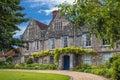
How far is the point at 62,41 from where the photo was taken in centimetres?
4659

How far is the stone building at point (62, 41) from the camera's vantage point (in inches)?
1612

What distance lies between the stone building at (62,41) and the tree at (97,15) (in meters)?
18.1

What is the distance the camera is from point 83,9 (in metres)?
16.9

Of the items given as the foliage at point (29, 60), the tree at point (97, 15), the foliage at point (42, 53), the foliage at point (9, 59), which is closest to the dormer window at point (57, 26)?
the foliage at point (42, 53)

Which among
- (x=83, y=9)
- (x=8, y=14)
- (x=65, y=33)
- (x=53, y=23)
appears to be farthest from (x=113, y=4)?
(x=53, y=23)

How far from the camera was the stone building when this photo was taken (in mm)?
40938

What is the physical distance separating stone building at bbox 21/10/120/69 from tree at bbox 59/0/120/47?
1811 cm

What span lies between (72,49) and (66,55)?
2.00m

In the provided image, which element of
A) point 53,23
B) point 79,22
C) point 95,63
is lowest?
point 95,63

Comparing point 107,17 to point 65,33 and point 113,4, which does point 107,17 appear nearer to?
point 113,4

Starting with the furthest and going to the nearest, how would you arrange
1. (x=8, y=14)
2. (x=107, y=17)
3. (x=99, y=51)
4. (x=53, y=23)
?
(x=53, y=23)
(x=99, y=51)
(x=107, y=17)
(x=8, y=14)

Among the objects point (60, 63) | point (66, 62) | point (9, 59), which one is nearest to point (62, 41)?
point (66, 62)

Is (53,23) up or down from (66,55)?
up

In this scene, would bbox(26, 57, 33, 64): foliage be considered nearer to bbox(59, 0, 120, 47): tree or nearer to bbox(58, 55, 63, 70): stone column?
bbox(58, 55, 63, 70): stone column
